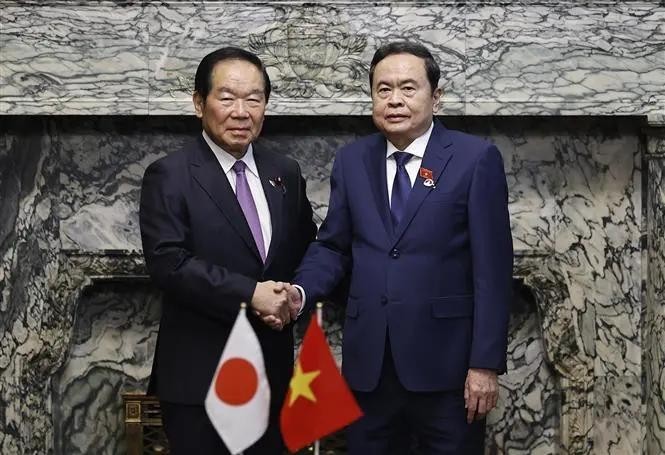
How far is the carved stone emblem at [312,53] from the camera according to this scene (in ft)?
12.6

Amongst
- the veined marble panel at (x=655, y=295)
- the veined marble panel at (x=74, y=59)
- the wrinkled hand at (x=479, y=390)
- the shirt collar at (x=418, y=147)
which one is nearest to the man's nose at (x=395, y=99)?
the shirt collar at (x=418, y=147)

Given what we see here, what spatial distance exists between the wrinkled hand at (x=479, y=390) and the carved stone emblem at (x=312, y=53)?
49.7 inches

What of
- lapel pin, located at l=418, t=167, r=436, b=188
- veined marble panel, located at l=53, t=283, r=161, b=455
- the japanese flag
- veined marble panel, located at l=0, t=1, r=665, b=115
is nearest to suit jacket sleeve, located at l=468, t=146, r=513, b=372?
lapel pin, located at l=418, t=167, r=436, b=188

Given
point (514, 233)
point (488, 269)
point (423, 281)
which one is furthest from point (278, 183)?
point (514, 233)

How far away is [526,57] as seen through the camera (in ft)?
12.6

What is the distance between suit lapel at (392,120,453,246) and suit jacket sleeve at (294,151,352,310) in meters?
0.20

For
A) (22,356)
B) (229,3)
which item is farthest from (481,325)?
(22,356)

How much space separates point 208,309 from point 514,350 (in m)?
1.61

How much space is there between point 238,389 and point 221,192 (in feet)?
2.33

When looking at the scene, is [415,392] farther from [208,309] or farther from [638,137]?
[638,137]

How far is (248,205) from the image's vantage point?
10.0ft

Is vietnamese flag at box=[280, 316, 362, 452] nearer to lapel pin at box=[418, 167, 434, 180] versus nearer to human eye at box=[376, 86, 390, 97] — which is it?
lapel pin at box=[418, 167, 434, 180]

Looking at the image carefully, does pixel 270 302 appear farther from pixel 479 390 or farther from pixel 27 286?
pixel 27 286

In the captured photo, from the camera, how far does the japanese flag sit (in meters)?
2.45
